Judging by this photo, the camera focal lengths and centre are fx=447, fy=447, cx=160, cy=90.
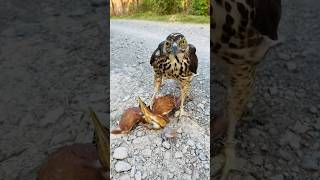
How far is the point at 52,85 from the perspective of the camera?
1.00 metres

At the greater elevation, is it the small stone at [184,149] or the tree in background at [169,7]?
the tree in background at [169,7]

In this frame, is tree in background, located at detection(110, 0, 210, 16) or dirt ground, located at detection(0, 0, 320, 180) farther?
dirt ground, located at detection(0, 0, 320, 180)

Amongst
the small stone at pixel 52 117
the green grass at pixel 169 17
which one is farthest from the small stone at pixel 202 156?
the small stone at pixel 52 117

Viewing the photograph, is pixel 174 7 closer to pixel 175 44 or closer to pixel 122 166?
pixel 175 44

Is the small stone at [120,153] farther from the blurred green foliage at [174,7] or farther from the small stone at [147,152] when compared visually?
the blurred green foliage at [174,7]

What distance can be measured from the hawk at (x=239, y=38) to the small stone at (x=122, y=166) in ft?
0.72

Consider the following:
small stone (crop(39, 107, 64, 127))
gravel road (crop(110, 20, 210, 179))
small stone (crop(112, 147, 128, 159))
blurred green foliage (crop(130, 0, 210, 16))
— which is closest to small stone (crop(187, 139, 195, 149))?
gravel road (crop(110, 20, 210, 179))

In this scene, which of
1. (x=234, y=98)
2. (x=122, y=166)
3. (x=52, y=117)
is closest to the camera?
(x=122, y=166)

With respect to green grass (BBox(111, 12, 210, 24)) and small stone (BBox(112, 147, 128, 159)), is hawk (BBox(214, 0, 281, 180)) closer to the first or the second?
green grass (BBox(111, 12, 210, 24))

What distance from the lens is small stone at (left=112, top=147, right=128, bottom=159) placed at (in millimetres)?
707

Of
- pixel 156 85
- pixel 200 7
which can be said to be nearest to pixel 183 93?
pixel 156 85

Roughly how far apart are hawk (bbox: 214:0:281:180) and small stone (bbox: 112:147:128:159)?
212mm

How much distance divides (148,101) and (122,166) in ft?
0.39

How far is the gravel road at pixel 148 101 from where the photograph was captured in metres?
0.72
